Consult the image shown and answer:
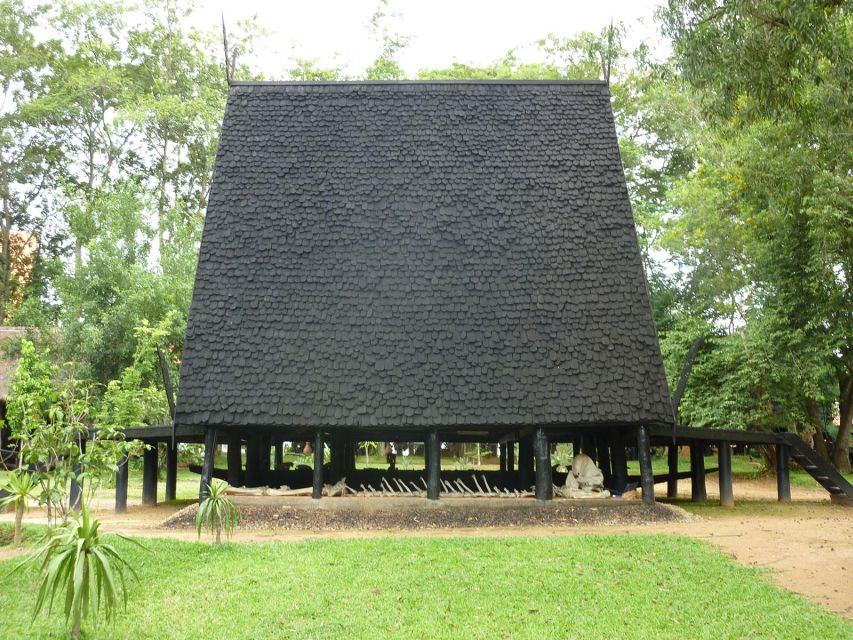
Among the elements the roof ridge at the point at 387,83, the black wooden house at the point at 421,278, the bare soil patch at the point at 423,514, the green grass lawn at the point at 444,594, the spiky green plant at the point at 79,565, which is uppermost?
the roof ridge at the point at 387,83

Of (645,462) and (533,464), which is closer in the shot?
(645,462)

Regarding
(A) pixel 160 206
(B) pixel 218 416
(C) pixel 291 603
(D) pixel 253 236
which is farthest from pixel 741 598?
(A) pixel 160 206

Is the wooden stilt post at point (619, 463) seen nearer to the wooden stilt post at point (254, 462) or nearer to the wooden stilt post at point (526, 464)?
the wooden stilt post at point (526, 464)

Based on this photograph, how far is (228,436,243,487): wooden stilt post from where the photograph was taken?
476 inches

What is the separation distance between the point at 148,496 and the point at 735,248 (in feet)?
50.0

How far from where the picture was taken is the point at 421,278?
11.3 metres

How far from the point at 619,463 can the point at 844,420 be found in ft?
37.0

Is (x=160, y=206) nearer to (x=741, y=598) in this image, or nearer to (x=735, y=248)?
(x=735, y=248)

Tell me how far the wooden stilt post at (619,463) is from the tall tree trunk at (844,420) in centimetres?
1076

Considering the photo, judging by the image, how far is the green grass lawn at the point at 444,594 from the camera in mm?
5641

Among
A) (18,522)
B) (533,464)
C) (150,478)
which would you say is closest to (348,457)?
(533,464)

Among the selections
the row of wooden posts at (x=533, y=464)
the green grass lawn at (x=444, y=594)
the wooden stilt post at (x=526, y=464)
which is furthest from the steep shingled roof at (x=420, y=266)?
the wooden stilt post at (x=526, y=464)

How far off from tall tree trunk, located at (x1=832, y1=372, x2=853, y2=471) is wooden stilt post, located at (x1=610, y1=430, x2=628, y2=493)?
10.8m

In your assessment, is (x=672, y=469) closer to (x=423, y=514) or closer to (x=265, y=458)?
(x=423, y=514)
